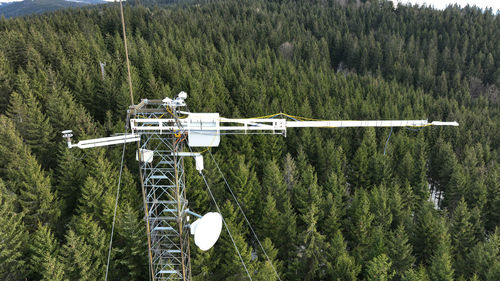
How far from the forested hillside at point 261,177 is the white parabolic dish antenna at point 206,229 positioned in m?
12.0

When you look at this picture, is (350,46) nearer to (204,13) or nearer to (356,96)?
(356,96)

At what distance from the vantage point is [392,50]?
109062mm

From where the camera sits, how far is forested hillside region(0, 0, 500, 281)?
76.6ft

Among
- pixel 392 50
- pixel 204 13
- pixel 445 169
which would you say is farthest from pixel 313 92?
pixel 204 13

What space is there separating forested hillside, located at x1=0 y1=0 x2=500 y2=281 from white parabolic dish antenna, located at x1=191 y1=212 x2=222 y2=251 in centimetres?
1202

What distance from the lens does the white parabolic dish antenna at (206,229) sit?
962 cm

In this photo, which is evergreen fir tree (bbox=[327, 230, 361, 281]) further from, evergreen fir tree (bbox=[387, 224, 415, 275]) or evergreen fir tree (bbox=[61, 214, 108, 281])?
evergreen fir tree (bbox=[61, 214, 108, 281])

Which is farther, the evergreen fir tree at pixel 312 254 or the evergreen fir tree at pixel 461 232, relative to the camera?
the evergreen fir tree at pixel 461 232

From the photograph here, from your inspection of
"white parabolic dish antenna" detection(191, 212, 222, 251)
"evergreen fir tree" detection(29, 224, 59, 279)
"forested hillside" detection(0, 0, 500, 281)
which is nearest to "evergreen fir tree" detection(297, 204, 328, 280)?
"forested hillside" detection(0, 0, 500, 281)

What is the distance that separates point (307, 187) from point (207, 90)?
28014mm

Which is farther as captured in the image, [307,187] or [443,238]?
[307,187]

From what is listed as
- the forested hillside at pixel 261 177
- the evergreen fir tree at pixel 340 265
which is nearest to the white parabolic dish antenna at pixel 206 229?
the forested hillside at pixel 261 177

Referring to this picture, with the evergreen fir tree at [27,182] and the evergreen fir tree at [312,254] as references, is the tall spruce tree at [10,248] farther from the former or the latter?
the evergreen fir tree at [312,254]

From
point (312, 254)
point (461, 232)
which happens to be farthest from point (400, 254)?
point (461, 232)
